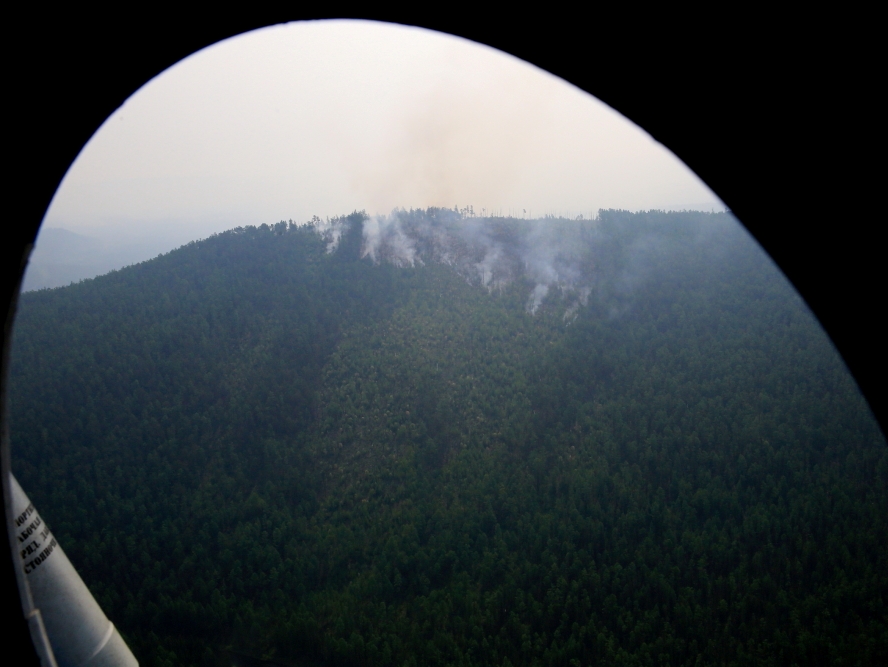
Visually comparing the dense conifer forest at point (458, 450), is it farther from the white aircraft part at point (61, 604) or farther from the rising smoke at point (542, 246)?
the white aircraft part at point (61, 604)

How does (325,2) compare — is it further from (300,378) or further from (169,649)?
(300,378)

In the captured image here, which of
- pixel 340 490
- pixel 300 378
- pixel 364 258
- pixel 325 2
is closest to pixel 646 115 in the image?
pixel 325 2

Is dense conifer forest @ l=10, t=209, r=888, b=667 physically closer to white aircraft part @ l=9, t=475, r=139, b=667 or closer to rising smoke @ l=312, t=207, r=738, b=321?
rising smoke @ l=312, t=207, r=738, b=321

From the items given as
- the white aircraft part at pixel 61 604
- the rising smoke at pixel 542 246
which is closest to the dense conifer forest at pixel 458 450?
the rising smoke at pixel 542 246

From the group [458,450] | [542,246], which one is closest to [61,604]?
[458,450]

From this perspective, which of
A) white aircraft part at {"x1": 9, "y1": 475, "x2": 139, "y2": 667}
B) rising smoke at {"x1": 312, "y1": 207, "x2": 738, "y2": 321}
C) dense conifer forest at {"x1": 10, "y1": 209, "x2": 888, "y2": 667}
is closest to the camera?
white aircraft part at {"x1": 9, "y1": 475, "x2": 139, "y2": 667}

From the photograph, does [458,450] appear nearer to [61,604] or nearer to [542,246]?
[542,246]

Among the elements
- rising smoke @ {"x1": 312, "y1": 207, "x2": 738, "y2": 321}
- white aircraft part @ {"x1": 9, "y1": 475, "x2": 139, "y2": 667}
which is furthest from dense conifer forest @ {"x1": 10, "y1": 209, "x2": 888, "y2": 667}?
white aircraft part @ {"x1": 9, "y1": 475, "x2": 139, "y2": 667}
